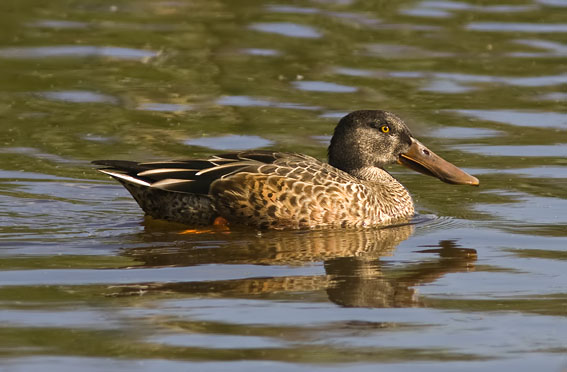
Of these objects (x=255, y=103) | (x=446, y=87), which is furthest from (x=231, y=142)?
(x=446, y=87)

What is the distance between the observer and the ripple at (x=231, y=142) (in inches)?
→ 498

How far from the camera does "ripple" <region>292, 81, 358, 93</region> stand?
14.9m

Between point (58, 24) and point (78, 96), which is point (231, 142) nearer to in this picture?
point (78, 96)

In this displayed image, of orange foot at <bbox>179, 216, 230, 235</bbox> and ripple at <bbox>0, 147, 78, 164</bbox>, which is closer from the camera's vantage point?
orange foot at <bbox>179, 216, 230, 235</bbox>

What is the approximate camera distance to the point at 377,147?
11031 millimetres

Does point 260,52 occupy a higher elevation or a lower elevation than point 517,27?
lower

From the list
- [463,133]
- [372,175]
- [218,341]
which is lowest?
[218,341]

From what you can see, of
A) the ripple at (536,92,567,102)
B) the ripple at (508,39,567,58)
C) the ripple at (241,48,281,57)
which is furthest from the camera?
the ripple at (508,39,567,58)

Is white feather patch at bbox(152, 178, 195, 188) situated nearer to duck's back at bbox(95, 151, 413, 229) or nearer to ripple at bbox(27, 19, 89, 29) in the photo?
duck's back at bbox(95, 151, 413, 229)

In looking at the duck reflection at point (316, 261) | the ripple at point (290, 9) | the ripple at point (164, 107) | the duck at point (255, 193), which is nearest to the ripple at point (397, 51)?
the ripple at point (290, 9)

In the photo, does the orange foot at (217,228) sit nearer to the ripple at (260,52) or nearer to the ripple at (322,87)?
→ the ripple at (322,87)

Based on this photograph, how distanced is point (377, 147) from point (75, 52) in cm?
641

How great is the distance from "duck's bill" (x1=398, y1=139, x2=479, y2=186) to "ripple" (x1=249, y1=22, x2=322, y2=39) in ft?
20.6

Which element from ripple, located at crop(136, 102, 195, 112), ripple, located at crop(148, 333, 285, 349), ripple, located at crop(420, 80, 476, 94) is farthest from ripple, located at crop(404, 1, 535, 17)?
ripple, located at crop(148, 333, 285, 349)
